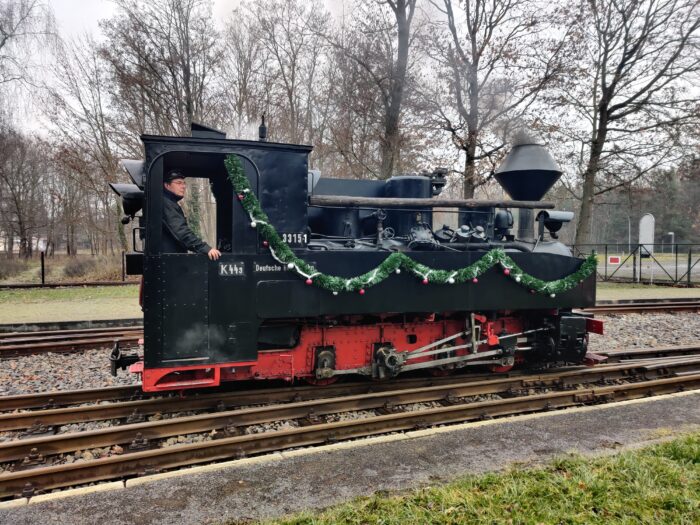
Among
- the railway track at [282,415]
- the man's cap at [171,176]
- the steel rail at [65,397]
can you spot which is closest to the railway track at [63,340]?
the steel rail at [65,397]

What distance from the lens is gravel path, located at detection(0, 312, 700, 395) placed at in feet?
20.2

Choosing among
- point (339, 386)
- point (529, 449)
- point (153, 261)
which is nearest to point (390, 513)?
point (529, 449)

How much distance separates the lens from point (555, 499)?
10.1ft

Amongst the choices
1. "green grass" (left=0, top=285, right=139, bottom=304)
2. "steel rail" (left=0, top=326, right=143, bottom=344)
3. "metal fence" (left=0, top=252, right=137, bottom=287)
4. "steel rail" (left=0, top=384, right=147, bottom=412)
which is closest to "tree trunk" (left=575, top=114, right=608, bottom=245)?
"steel rail" (left=0, top=326, right=143, bottom=344)

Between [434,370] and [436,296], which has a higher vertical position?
[436,296]

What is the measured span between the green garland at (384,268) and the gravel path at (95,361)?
3246 mm

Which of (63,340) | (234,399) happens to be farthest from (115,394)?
(63,340)

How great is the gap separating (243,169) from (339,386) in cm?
291

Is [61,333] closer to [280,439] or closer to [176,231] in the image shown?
[176,231]

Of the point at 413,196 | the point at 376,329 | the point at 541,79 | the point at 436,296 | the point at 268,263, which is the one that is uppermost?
the point at 541,79

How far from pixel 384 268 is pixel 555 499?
276 centimetres

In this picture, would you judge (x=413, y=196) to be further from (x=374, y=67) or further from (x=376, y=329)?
(x=374, y=67)

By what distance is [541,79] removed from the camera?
54.9 feet

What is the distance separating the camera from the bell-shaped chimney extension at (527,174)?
6.49 m
